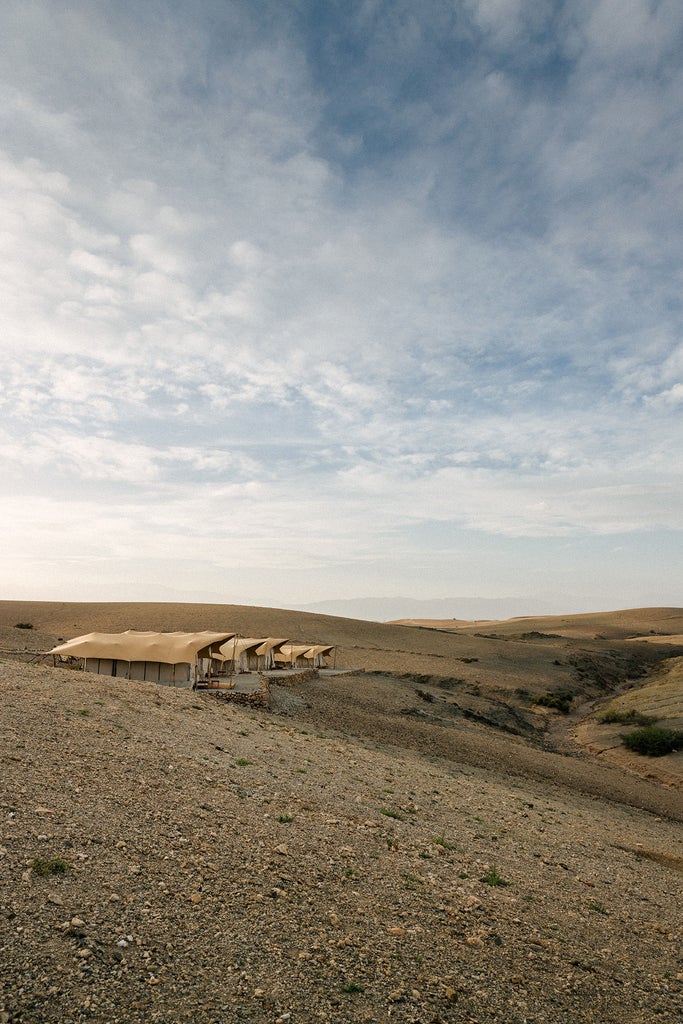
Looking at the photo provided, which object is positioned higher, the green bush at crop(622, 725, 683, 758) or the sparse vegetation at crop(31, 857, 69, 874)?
the sparse vegetation at crop(31, 857, 69, 874)

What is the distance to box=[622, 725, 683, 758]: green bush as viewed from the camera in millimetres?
29641

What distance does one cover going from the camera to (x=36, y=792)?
10281 mm

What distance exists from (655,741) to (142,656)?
26.0 meters

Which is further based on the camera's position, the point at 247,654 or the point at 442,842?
the point at 247,654

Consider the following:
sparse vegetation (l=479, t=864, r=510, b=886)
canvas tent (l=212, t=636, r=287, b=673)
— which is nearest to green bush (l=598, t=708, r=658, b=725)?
canvas tent (l=212, t=636, r=287, b=673)

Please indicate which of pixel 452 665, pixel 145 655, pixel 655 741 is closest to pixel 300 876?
pixel 145 655

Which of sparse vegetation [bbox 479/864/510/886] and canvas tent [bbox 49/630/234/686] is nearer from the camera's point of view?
sparse vegetation [bbox 479/864/510/886]

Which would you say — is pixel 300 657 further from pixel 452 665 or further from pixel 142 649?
pixel 142 649

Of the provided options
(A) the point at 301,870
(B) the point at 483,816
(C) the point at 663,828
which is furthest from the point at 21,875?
(C) the point at 663,828

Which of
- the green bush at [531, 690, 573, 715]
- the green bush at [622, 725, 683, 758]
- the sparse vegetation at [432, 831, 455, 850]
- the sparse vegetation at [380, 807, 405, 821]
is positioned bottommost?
the green bush at [531, 690, 573, 715]

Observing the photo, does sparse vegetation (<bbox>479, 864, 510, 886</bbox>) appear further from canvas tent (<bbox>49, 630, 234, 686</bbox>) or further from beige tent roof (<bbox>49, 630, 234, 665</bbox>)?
beige tent roof (<bbox>49, 630, 234, 665</bbox>)

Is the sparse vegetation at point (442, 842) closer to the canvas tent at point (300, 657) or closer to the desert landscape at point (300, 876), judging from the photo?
the desert landscape at point (300, 876)

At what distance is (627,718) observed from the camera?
119ft

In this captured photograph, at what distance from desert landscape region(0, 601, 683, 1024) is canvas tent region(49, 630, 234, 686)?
30.5ft
